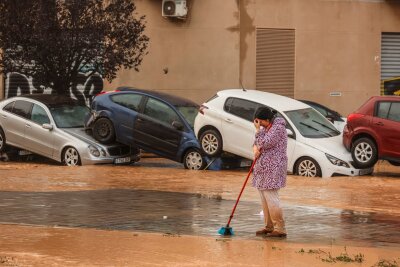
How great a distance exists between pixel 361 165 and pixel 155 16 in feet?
45.0

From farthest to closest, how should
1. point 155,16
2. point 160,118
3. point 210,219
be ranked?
point 155,16 < point 160,118 < point 210,219

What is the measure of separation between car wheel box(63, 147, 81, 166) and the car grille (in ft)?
2.53

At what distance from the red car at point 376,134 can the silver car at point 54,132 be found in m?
5.44

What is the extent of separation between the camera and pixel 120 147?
22.4 metres

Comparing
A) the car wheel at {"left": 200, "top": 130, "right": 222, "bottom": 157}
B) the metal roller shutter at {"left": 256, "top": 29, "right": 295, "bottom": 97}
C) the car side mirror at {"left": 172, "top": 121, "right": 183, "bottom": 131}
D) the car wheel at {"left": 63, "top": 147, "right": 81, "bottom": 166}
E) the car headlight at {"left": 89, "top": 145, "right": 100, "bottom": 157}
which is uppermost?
the metal roller shutter at {"left": 256, "top": 29, "right": 295, "bottom": 97}

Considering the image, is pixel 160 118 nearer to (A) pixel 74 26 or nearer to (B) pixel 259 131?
(A) pixel 74 26

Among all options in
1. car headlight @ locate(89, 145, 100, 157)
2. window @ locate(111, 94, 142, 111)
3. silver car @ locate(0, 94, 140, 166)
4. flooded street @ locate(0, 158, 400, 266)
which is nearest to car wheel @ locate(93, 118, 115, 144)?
silver car @ locate(0, 94, 140, 166)

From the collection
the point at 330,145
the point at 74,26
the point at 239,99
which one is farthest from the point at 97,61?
the point at 330,145

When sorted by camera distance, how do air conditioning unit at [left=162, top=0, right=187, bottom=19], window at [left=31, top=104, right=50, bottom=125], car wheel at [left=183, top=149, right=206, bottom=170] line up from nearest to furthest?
1. car wheel at [left=183, top=149, right=206, bottom=170]
2. window at [left=31, top=104, right=50, bottom=125]
3. air conditioning unit at [left=162, top=0, right=187, bottom=19]

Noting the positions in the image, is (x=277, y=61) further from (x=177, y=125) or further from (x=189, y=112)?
(x=177, y=125)

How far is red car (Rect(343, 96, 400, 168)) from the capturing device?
20.1m

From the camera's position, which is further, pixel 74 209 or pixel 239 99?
pixel 239 99

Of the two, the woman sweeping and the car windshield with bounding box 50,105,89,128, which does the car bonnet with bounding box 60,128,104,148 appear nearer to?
the car windshield with bounding box 50,105,89,128

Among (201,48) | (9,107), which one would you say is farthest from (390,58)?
(9,107)
